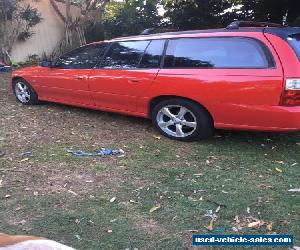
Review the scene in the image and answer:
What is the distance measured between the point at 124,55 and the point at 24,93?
8.24ft

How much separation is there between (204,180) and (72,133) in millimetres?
2401

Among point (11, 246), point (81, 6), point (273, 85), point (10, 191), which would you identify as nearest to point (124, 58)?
point (273, 85)

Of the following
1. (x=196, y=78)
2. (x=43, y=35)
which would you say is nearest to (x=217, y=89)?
(x=196, y=78)

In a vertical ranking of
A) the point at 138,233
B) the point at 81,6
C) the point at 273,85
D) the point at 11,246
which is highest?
the point at 81,6

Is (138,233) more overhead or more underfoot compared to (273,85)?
more underfoot

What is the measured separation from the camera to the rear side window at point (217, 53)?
4.94 meters

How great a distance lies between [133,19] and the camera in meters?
14.6

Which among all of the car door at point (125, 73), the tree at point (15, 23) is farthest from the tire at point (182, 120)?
the tree at point (15, 23)

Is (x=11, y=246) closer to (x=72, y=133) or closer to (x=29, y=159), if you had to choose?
(x=29, y=159)

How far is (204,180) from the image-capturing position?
448 cm

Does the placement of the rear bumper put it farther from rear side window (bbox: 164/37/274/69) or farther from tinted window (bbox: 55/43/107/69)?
tinted window (bbox: 55/43/107/69)

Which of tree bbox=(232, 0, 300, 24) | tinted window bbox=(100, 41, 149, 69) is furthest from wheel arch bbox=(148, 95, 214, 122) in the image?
tree bbox=(232, 0, 300, 24)

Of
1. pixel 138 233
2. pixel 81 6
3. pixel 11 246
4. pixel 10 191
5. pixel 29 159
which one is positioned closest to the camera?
pixel 11 246

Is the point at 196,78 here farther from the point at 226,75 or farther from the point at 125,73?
the point at 125,73
